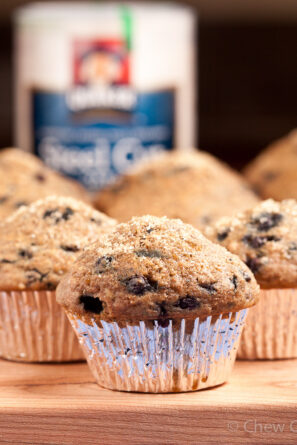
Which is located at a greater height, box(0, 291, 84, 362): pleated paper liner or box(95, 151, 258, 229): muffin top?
box(95, 151, 258, 229): muffin top

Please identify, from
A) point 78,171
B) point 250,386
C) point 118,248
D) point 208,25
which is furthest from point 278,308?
point 208,25

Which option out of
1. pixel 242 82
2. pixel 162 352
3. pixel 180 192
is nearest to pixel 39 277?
pixel 162 352

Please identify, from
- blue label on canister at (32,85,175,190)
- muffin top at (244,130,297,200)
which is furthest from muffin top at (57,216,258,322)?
blue label on canister at (32,85,175,190)

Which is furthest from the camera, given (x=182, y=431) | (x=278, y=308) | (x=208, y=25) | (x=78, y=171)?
(x=208, y=25)

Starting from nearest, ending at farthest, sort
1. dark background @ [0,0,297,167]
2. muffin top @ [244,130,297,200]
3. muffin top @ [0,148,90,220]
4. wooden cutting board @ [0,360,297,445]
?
wooden cutting board @ [0,360,297,445]
muffin top @ [0,148,90,220]
muffin top @ [244,130,297,200]
dark background @ [0,0,297,167]

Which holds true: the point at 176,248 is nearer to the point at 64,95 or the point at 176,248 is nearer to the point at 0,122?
the point at 64,95

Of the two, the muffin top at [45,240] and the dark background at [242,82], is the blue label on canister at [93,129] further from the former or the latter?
the dark background at [242,82]

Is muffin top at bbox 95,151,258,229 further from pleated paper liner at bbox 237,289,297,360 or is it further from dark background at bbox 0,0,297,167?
dark background at bbox 0,0,297,167

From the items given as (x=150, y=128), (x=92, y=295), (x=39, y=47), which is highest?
(x=39, y=47)
